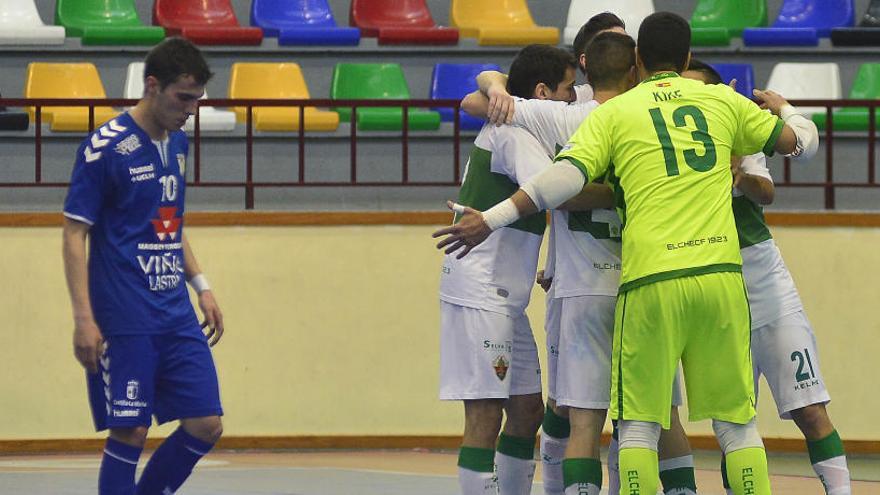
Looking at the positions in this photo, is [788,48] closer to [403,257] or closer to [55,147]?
[403,257]

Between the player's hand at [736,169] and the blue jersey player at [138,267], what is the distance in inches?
76.3

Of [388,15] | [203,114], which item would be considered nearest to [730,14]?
[388,15]

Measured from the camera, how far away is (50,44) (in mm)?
11766

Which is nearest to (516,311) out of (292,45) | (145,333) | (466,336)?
(466,336)

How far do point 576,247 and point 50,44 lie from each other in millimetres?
6902

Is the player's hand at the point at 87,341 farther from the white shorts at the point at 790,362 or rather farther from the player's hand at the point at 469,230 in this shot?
the white shorts at the point at 790,362

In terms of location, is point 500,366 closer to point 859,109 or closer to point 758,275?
point 758,275

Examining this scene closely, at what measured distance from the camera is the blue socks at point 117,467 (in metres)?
5.76

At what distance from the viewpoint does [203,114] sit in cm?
1126

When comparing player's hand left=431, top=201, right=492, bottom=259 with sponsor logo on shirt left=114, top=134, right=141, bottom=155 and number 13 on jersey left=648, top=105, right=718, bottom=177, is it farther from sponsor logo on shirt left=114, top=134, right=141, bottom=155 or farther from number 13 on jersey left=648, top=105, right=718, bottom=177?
sponsor logo on shirt left=114, top=134, right=141, bottom=155

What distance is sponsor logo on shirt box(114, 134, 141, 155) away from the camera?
18.6ft

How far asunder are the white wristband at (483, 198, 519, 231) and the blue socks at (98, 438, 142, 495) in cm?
153

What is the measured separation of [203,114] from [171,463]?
560 centimetres

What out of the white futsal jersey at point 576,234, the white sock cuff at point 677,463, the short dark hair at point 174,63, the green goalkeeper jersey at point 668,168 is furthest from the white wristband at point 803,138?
the short dark hair at point 174,63
